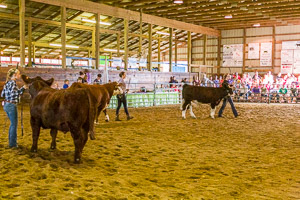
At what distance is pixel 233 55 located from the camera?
32969mm

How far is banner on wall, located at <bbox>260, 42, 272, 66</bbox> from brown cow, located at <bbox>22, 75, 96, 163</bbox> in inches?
1101

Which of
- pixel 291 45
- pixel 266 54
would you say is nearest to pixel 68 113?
pixel 291 45

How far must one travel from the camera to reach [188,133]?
872cm

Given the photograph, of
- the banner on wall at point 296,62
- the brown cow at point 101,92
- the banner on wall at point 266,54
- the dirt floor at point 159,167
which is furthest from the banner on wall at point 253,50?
the brown cow at point 101,92

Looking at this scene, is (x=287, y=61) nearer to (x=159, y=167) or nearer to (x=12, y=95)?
(x=159, y=167)

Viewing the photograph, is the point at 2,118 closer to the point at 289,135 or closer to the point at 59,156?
the point at 59,156

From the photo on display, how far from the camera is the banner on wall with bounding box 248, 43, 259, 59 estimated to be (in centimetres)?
3125

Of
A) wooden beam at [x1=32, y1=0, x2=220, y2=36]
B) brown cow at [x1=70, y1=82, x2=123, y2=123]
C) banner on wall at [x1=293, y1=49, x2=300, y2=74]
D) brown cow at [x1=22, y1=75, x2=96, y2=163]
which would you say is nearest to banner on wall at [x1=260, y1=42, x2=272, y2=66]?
banner on wall at [x1=293, y1=49, x2=300, y2=74]

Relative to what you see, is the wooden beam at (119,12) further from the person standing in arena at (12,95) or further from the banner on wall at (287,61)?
the person standing in arena at (12,95)

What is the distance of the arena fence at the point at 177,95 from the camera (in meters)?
17.2

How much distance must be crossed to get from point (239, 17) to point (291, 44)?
6.74m

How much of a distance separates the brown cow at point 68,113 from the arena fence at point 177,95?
1059 cm

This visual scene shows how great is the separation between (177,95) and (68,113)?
586 inches

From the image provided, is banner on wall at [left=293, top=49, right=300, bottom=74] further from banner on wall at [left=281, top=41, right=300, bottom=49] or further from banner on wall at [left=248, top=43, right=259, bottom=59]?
banner on wall at [left=248, top=43, right=259, bottom=59]
